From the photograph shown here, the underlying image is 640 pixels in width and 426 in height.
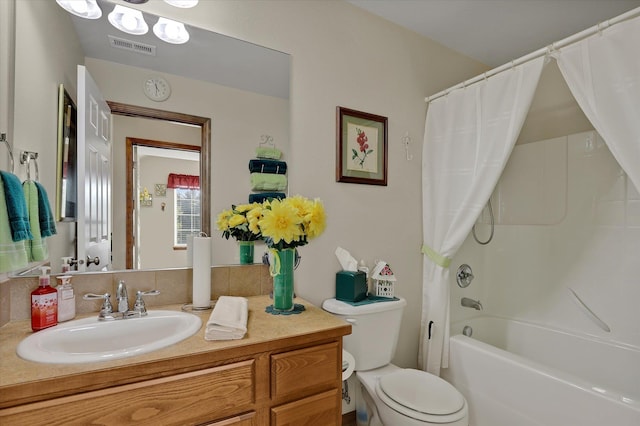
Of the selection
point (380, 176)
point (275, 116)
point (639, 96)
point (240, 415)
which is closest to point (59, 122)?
point (275, 116)

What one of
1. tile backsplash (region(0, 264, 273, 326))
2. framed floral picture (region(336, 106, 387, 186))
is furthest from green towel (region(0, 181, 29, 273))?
framed floral picture (region(336, 106, 387, 186))

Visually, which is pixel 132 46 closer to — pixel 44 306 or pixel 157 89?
pixel 157 89

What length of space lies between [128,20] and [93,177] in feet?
2.23

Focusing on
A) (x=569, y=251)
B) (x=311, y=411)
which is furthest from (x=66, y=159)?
(x=569, y=251)

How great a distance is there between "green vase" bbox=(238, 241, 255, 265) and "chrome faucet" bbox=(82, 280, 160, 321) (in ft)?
1.50

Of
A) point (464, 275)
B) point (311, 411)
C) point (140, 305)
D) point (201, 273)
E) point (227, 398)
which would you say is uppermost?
point (201, 273)

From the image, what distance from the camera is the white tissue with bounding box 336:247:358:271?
1780mm

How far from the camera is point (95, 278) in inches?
49.4

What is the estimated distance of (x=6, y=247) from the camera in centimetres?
87

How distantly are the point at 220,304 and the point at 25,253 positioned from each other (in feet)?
1.99

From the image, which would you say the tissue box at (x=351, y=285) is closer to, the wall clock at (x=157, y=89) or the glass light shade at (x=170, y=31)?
the wall clock at (x=157, y=89)

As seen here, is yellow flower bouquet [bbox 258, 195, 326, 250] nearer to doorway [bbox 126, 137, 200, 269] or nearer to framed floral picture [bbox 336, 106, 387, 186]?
doorway [bbox 126, 137, 200, 269]

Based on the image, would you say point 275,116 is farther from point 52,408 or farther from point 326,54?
point 52,408

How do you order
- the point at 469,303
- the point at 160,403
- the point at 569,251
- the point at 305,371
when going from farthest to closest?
the point at 469,303, the point at 569,251, the point at 305,371, the point at 160,403
